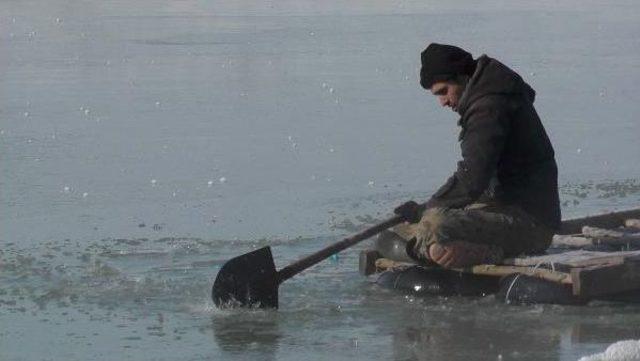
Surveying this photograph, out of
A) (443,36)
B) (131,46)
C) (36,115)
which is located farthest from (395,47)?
(36,115)

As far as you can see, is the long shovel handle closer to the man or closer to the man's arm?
the man

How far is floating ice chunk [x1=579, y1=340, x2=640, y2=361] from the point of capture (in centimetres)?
558

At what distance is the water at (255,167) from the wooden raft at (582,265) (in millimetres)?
124

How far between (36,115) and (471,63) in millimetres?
6513

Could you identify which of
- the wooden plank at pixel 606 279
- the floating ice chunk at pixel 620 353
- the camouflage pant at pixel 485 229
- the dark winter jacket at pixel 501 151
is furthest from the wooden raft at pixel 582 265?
the floating ice chunk at pixel 620 353

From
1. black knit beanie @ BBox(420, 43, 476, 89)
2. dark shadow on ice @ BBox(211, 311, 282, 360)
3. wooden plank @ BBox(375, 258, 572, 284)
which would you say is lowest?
dark shadow on ice @ BBox(211, 311, 282, 360)

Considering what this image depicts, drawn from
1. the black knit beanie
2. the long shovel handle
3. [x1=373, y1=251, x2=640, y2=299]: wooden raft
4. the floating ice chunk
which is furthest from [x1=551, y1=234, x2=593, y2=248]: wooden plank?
the floating ice chunk

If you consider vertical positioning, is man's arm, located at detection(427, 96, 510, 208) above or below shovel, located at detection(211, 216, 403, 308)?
above

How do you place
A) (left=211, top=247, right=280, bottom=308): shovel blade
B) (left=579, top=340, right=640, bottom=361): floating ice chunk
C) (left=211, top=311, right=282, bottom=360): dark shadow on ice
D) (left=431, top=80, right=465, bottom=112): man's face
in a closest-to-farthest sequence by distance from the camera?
(left=579, top=340, right=640, bottom=361): floating ice chunk < (left=211, top=311, right=282, bottom=360): dark shadow on ice < (left=211, top=247, right=280, bottom=308): shovel blade < (left=431, top=80, right=465, bottom=112): man's face

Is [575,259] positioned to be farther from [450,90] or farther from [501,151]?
[450,90]

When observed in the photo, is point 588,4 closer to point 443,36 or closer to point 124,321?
point 443,36

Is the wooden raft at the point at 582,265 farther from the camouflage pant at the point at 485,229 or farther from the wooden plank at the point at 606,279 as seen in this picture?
the camouflage pant at the point at 485,229

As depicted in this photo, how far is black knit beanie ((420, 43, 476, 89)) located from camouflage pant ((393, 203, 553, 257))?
24.1 inches

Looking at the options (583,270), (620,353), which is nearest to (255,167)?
(583,270)
